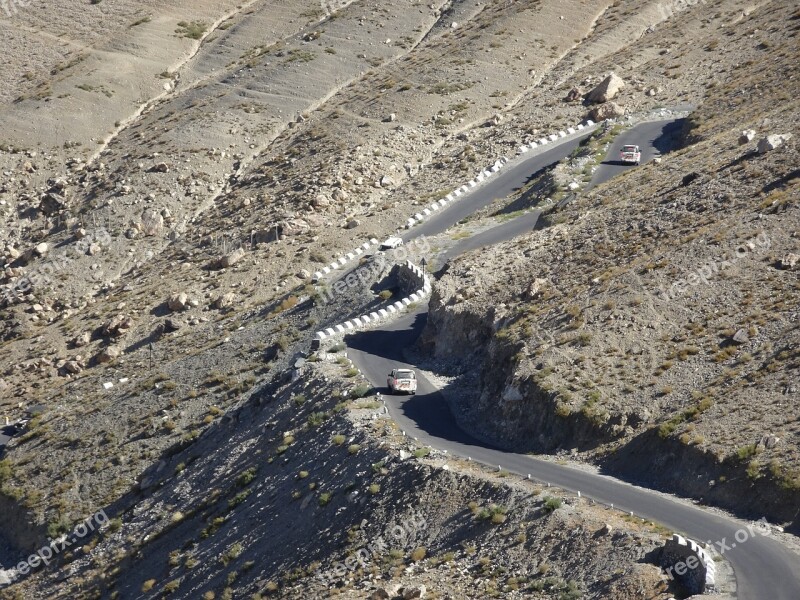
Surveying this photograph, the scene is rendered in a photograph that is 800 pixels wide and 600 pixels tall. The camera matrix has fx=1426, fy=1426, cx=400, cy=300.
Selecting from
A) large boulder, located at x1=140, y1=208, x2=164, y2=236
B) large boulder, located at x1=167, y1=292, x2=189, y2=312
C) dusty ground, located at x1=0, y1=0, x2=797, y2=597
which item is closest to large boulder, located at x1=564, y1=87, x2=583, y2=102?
dusty ground, located at x1=0, y1=0, x2=797, y2=597

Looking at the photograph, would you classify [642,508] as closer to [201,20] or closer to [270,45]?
[270,45]

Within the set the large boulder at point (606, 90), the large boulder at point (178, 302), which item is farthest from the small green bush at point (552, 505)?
the large boulder at point (606, 90)

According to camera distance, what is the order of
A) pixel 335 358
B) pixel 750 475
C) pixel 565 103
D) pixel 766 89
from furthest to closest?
pixel 565 103 < pixel 766 89 < pixel 335 358 < pixel 750 475

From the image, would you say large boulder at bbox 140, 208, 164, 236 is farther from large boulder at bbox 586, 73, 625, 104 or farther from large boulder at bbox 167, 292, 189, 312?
large boulder at bbox 586, 73, 625, 104

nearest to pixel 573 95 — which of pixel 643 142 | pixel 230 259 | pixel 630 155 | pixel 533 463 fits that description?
pixel 643 142

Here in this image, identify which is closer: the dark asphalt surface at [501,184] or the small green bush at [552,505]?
the small green bush at [552,505]

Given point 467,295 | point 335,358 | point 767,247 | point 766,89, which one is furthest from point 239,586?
point 766,89

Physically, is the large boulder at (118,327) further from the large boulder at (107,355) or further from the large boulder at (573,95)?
the large boulder at (573,95)
